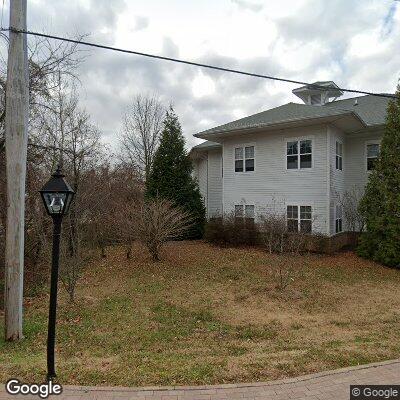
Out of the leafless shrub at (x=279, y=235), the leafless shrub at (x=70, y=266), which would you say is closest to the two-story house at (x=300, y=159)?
the leafless shrub at (x=279, y=235)

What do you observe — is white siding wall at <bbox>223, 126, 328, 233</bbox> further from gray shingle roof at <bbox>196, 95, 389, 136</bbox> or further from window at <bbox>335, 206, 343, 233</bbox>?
window at <bbox>335, 206, 343, 233</bbox>

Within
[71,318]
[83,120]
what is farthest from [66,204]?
[83,120]

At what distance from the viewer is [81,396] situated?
12.4 feet

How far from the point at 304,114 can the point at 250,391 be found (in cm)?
1426

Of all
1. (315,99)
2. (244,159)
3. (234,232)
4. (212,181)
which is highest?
(315,99)

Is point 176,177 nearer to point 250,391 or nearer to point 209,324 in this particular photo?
point 209,324

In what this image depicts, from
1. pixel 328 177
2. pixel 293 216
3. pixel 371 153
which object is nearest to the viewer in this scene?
pixel 328 177

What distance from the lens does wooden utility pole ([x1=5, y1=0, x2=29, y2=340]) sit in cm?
608

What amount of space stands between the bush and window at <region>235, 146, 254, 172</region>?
3011 mm

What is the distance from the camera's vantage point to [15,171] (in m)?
6.12

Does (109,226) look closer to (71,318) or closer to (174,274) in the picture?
(174,274)

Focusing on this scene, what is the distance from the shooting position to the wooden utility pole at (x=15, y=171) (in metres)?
6.08

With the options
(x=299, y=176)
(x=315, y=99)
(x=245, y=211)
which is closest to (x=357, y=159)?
(x=299, y=176)

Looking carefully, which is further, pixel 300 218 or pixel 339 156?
pixel 339 156
